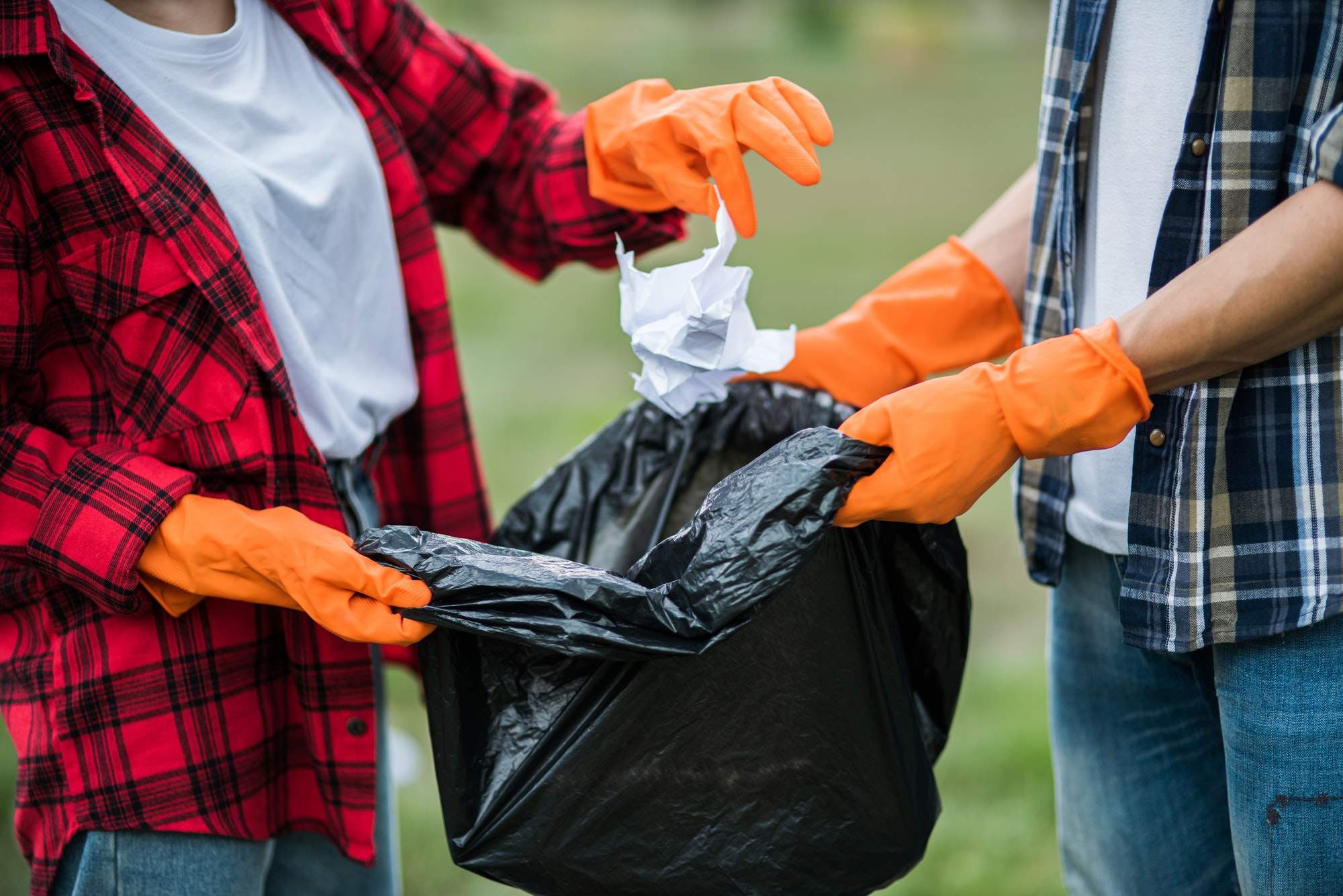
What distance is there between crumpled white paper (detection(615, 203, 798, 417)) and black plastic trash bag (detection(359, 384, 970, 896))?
218 mm

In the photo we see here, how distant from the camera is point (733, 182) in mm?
1445

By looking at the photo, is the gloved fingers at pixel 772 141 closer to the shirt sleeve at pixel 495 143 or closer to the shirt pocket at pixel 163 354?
the shirt sleeve at pixel 495 143

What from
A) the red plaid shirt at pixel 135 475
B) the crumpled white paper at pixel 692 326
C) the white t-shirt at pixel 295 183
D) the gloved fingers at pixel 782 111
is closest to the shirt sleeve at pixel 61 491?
the red plaid shirt at pixel 135 475

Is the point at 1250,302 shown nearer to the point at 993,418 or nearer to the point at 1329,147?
the point at 1329,147

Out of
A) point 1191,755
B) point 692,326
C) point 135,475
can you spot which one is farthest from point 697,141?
point 1191,755

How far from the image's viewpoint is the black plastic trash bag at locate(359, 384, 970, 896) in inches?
47.6

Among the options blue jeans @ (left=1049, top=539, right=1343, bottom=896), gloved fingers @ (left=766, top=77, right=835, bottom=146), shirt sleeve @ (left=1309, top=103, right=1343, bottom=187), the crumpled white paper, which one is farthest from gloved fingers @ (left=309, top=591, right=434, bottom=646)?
shirt sleeve @ (left=1309, top=103, right=1343, bottom=187)

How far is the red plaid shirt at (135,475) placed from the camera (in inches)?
51.6

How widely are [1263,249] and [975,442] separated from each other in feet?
1.06

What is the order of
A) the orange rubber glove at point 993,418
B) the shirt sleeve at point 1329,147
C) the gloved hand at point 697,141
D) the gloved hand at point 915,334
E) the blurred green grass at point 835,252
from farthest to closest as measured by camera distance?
the blurred green grass at point 835,252
the gloved hand at point 915,334
the gloved hand at point 697,141
the orange rubber glove at point 993,418
the shirt sleeve at point 1329,147

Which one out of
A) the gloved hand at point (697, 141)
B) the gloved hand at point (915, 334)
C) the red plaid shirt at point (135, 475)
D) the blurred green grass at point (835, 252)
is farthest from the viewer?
the blurred green grass at point (835, 252)

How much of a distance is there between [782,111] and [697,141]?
11 cm

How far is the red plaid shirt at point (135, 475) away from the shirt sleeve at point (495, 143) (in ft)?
0.28

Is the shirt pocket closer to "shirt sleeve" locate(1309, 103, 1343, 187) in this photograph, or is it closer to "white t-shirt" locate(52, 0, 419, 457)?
"white t-shirt" locate(52, 0, 419, 457)
